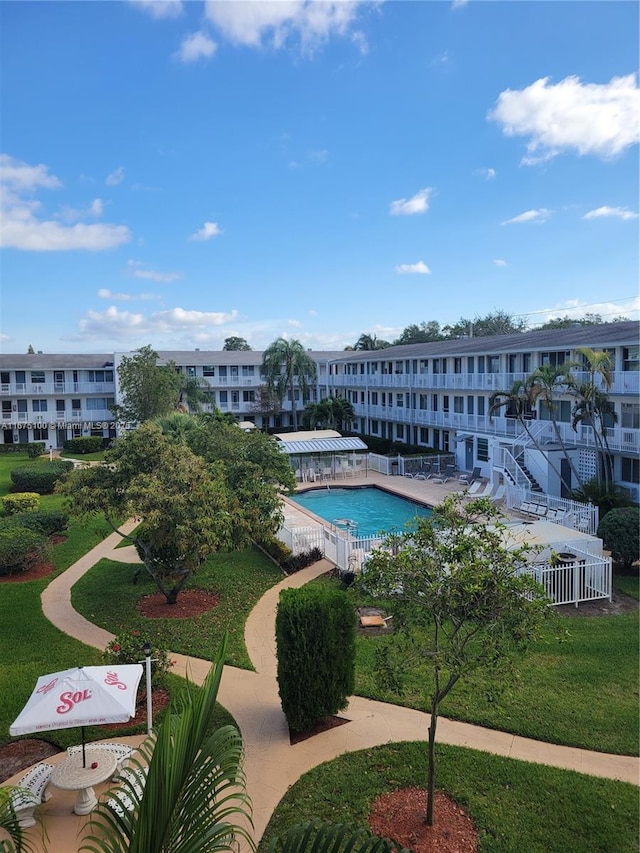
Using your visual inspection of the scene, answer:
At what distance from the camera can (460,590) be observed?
6.62m

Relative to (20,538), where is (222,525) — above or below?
above

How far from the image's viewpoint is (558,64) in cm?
1592

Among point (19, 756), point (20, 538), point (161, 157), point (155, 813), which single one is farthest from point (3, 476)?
point (155, 813)

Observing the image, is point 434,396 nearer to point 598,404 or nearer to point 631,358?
point 631,358

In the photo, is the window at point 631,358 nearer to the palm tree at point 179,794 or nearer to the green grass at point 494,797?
the green grass at point 494,797

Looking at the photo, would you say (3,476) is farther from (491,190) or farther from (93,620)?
(491,190)

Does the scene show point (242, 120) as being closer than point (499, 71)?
No

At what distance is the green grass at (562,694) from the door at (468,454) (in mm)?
20278

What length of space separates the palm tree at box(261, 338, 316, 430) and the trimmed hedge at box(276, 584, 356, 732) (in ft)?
125

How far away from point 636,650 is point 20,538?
55.2ft

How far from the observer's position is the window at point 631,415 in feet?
75.9

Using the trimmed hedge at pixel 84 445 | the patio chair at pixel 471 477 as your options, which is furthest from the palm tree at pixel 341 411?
the trimmed hedge at pixel 84 445

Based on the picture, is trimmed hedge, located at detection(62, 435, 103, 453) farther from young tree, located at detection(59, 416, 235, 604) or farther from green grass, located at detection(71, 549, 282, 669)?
young tree, located at detection(59, 416, 235, 604)

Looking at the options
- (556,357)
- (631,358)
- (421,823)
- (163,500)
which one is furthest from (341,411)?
(421,823)
